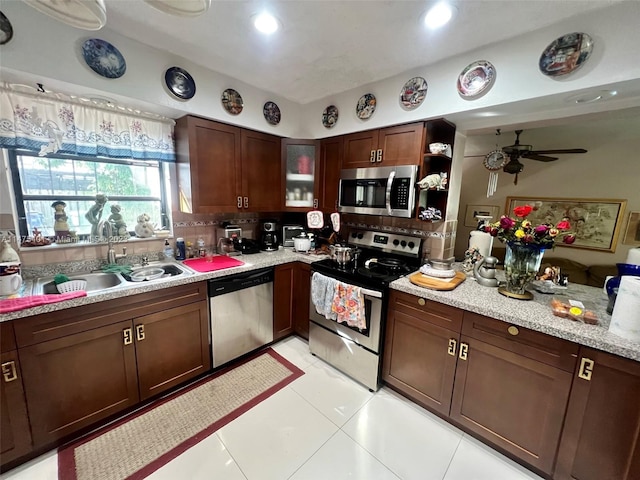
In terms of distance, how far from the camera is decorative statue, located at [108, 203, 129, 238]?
2023mm

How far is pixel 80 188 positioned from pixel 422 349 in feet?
9.32

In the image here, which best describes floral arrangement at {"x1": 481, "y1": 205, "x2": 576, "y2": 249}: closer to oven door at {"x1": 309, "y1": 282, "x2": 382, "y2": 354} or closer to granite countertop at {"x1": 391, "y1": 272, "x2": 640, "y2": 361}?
granite countertop at {"x1": 391, "y1": 272, "x2": 640, "y2": 361}

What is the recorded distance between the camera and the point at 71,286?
1.70 metres

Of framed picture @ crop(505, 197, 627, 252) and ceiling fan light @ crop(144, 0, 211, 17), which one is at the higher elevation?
ceiling fan light @ crop(144, 0, 211, 17)

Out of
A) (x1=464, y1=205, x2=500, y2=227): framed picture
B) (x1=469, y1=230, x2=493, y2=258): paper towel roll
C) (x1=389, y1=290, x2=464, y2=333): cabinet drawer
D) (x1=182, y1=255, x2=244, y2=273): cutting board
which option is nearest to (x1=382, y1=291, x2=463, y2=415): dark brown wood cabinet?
(x1=389, y1=290, x2=464, y2=333): cabinet drawer

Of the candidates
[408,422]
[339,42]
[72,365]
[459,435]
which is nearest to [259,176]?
[339,42]

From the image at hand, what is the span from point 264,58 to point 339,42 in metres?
0.58

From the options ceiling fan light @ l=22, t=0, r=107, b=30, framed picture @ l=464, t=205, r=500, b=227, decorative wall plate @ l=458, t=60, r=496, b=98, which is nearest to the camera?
ceiling fan light @ l=22, t=0, r=107, b=30

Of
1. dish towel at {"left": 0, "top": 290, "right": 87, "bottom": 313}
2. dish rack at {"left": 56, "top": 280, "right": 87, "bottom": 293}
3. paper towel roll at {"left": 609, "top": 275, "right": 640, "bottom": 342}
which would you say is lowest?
dish rack at {"left": 56, "top": 280, "right": 87, "bottom": 293}

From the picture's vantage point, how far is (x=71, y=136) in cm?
169

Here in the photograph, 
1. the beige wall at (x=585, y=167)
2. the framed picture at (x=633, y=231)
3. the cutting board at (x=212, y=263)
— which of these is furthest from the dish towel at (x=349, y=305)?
the framed picture at (x=633, y=231)

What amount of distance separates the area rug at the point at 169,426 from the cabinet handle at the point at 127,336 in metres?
0.56

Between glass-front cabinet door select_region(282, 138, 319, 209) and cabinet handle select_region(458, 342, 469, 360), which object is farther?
glass-front cabinet door select_region(282, 138, 319, 209)

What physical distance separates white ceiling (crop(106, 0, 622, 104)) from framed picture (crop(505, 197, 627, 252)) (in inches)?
Result: 114
